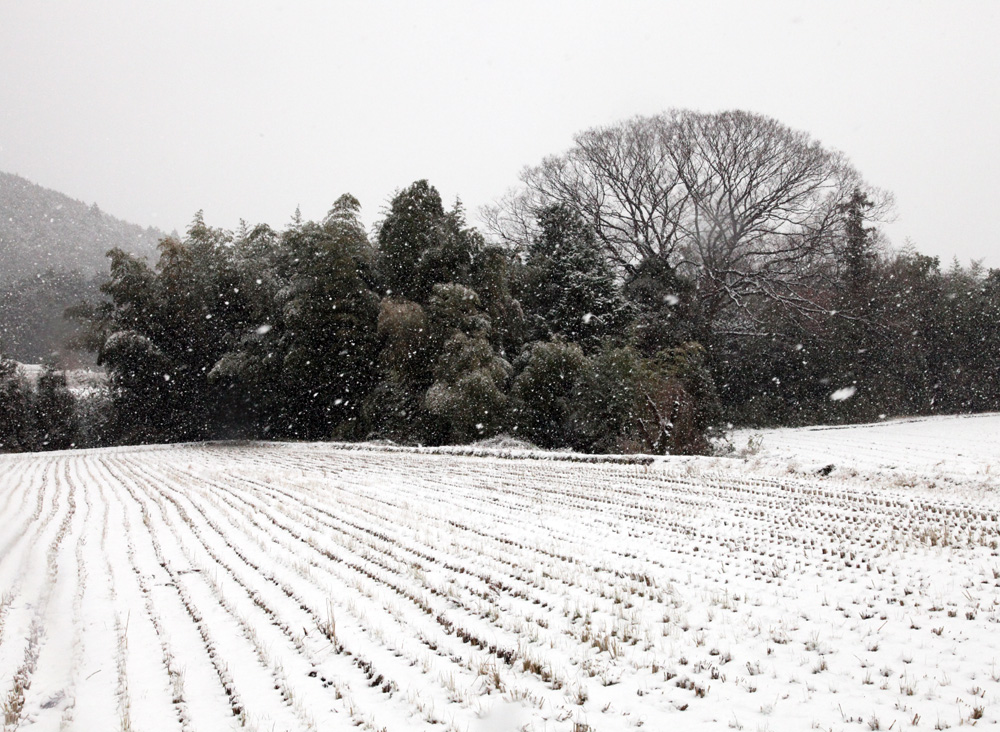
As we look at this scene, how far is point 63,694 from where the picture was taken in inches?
104

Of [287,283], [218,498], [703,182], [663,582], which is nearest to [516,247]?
[703,182]

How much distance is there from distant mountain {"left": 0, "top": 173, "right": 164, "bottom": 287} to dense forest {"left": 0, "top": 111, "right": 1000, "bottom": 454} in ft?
128

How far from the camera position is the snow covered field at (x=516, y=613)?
2461mm

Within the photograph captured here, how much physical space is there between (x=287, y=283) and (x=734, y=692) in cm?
2061

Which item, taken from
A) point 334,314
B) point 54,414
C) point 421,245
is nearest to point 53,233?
point 54,414

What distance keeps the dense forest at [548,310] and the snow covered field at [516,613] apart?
9.27m

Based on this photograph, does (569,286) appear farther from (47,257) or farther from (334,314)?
(47,257)

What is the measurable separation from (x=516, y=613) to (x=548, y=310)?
17.1 metres

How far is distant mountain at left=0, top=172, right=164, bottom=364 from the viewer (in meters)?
44.0

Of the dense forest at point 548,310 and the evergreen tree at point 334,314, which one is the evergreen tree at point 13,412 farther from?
the evergreen tree at point 334,314

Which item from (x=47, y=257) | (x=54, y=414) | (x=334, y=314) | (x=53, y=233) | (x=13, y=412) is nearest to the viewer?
(x=334, y=314)

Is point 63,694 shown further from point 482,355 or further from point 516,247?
point 516,247

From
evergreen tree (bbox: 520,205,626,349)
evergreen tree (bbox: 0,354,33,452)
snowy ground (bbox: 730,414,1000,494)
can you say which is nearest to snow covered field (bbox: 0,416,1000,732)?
snowy ground (bbox: 730,414,1000,494)

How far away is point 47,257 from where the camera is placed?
201 ft
